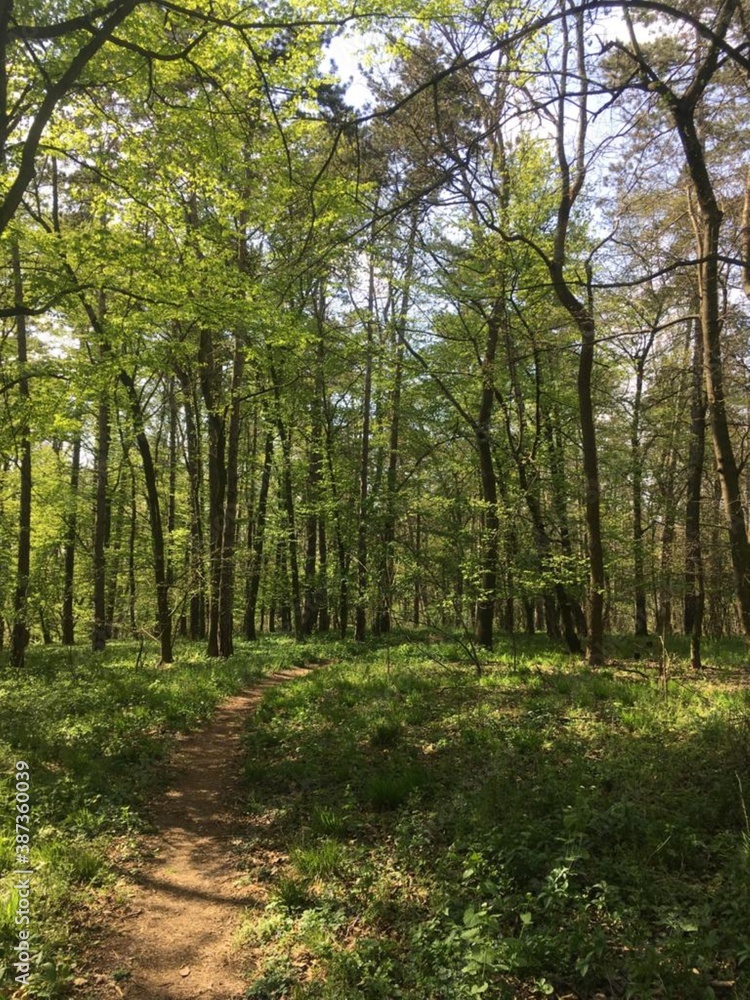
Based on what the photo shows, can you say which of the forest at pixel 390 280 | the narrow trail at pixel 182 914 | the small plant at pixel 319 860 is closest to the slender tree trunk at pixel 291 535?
the forest at pixel 390 280

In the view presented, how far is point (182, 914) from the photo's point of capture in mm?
4371

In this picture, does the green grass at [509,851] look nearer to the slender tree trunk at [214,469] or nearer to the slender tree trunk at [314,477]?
the slender tree trunk at [214,469]

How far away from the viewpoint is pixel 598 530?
35.9 feet

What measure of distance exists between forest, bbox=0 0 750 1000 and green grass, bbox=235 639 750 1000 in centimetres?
3

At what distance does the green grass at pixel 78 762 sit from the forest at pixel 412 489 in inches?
1.6

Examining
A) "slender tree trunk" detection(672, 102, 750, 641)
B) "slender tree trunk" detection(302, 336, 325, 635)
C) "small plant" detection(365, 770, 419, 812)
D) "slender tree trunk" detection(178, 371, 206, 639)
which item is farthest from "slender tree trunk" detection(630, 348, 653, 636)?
"slender tree trunk" detection(178, 371, 206, 639)

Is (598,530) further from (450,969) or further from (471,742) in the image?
(450,969)

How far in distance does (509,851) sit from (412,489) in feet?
51.9

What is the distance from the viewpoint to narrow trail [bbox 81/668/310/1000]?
3641 mm

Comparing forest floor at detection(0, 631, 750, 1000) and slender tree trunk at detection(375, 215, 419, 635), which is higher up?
slender tree trunk at detection(375, 215, 419, 635)

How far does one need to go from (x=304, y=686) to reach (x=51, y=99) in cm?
892

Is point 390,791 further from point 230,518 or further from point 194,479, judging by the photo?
point 194,479

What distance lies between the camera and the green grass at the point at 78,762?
4062 mm

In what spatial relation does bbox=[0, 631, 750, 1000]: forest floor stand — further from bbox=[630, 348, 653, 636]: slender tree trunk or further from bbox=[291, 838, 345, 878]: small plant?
bbox=[630, 348, 653, 636]: slender tree trunk
